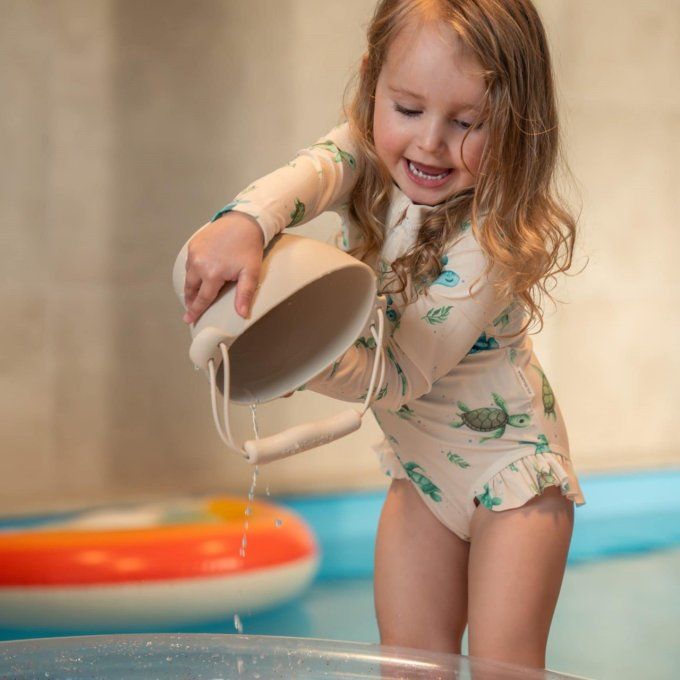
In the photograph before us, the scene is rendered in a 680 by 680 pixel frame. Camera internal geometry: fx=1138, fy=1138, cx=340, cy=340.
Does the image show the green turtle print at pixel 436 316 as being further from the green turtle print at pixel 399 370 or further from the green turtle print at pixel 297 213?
the green turtle print at pixel 297 213

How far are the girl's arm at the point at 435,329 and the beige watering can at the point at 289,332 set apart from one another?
5cm

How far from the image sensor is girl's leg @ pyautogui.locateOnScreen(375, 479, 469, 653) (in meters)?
1.26

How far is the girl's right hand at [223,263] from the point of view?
0.90 m

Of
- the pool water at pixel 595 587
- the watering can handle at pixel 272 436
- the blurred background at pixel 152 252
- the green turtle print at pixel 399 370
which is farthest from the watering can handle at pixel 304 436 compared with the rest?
the blurred background at pixel 152 252

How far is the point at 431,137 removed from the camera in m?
1.04

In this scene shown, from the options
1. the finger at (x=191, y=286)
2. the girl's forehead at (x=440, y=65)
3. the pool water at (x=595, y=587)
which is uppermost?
the girl's forehead at (x=440, y=65)

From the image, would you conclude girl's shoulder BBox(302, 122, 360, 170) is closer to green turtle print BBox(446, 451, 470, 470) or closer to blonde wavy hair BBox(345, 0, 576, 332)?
blonde wavy hair BBox(345, 0, 576, 332)

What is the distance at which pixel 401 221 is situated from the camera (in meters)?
1.17

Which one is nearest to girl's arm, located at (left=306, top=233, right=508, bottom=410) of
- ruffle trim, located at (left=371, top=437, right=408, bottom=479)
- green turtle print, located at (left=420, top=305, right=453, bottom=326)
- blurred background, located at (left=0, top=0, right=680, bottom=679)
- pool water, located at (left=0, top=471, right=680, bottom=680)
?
green turtle print, located at (left=420, top=305, right=453, bottom=326)

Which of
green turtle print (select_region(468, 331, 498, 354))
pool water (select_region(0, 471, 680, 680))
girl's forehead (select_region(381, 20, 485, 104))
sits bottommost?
pool water (select_region(0, 471, 680, 680))

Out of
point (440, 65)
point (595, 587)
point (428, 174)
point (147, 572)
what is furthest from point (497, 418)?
point (595, 587)

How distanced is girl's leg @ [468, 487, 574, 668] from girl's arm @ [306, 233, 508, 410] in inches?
7.3

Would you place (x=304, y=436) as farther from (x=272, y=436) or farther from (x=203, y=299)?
(x=203, y=299)

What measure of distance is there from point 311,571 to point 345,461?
637 mm
